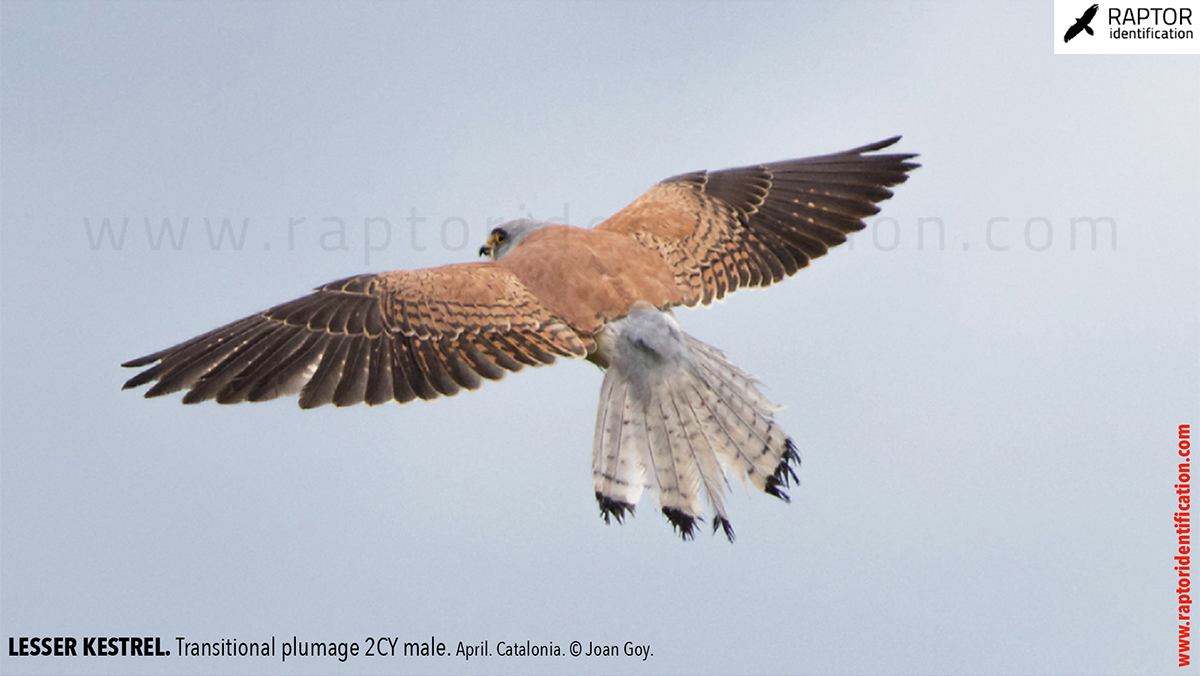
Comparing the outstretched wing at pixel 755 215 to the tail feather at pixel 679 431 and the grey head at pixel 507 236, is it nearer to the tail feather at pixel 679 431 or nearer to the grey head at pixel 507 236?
the grey head at pixel 507 236

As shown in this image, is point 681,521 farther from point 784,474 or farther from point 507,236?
point 507,236

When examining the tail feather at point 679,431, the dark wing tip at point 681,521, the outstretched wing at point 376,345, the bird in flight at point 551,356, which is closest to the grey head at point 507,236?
the bird in flight at point 551,356

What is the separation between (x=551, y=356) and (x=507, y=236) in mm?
1401

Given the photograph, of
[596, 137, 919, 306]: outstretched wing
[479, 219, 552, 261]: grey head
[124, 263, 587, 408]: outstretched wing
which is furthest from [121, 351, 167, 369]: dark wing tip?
[596, 137, 919, 306]: outstretched wing

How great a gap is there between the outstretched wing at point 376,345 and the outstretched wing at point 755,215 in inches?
38.6

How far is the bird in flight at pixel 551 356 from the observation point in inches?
184

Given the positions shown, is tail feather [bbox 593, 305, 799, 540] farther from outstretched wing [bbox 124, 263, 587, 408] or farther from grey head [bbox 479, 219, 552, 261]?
grey head [bbox 479, 219, 552, 261]

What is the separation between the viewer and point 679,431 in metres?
4.71

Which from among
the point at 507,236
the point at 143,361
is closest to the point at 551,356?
the point at 507,236

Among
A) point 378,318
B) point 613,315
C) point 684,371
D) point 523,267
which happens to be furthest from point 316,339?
point 684,371

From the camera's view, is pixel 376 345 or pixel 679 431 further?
pixel 376 345

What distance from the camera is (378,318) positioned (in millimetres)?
4957

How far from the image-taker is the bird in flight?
4.68m

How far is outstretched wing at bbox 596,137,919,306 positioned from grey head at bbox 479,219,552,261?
40cm
